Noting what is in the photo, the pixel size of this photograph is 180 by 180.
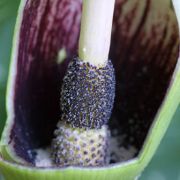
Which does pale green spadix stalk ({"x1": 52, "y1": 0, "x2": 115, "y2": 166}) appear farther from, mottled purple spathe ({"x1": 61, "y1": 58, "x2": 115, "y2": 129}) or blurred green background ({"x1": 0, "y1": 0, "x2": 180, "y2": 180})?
blurred green background ({"x1": 0, "y1": 0, "x2": 180, "y2": 180})

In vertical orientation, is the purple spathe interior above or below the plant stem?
below

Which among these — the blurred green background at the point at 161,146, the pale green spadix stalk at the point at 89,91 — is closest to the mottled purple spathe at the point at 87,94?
the pale green spadix stalk at the point at 89,91

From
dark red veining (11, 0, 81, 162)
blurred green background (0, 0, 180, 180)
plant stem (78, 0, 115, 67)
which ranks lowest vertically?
blurred green background (0, 0, 180, 180)

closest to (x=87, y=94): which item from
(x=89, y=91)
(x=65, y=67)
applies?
(x=89, y=91)

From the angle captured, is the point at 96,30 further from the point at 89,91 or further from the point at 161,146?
the point at 161,146

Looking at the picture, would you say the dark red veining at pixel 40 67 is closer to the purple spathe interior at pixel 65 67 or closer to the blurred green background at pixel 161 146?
the purple spathe interior at pixel 65 67

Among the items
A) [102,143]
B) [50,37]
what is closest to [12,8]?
[50,37]

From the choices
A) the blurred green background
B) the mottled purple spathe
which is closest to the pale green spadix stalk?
the mottled purple spathe
